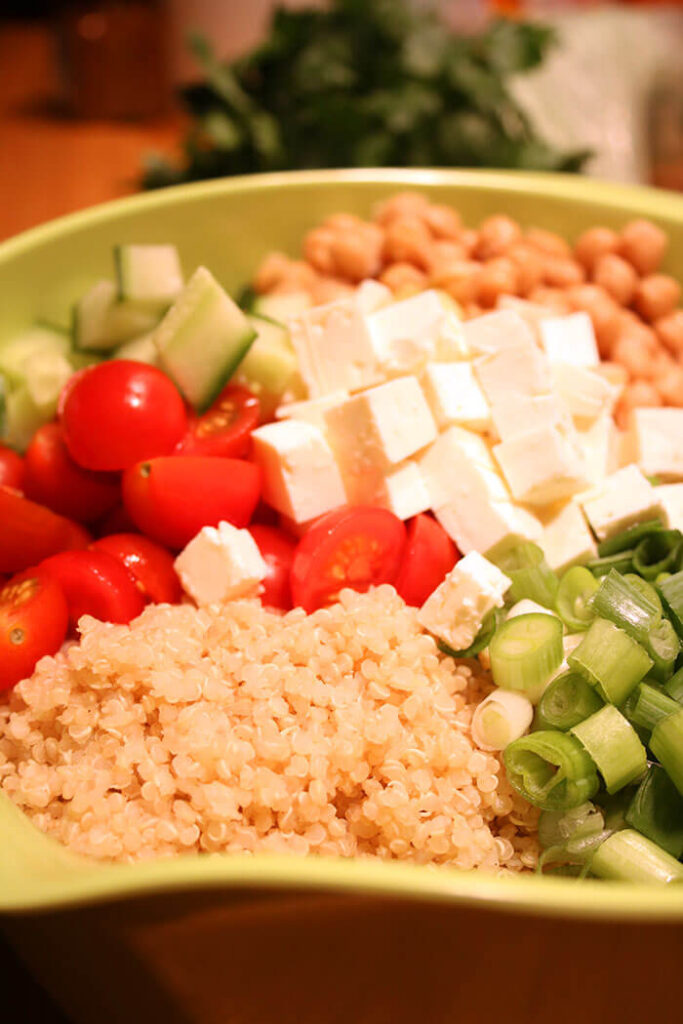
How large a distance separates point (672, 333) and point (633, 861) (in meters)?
1.17

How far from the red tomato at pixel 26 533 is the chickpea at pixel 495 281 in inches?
35.5

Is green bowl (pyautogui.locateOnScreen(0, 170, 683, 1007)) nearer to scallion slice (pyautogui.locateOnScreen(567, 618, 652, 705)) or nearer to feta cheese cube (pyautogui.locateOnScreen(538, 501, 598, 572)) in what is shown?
scallion slice (pyautogui.locateOnScreen(567, 618, 652, 705))

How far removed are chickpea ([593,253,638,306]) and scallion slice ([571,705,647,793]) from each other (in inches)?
42.9

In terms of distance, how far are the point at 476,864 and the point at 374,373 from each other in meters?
0.80

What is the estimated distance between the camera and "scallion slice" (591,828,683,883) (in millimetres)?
1043

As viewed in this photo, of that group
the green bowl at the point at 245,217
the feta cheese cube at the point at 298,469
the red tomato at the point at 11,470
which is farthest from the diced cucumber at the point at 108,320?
the feta cheese cube at the point at 298,469

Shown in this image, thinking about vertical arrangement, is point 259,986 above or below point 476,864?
above

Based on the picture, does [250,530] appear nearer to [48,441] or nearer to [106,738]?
[48,441]

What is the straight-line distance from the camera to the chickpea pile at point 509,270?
6.12ft

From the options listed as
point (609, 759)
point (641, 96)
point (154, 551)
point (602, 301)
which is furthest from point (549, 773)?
point (641, 96)

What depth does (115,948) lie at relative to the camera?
0.91 m

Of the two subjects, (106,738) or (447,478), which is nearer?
(106,738)

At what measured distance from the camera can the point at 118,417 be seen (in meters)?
1.45

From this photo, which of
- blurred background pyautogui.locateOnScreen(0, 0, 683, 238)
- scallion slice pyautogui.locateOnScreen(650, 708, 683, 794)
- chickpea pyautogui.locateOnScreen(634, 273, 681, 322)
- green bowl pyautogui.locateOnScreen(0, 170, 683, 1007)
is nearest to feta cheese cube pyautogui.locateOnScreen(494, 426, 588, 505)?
scallion slice pyautogui.locateOnScreen(650, 708, 683, 794)
